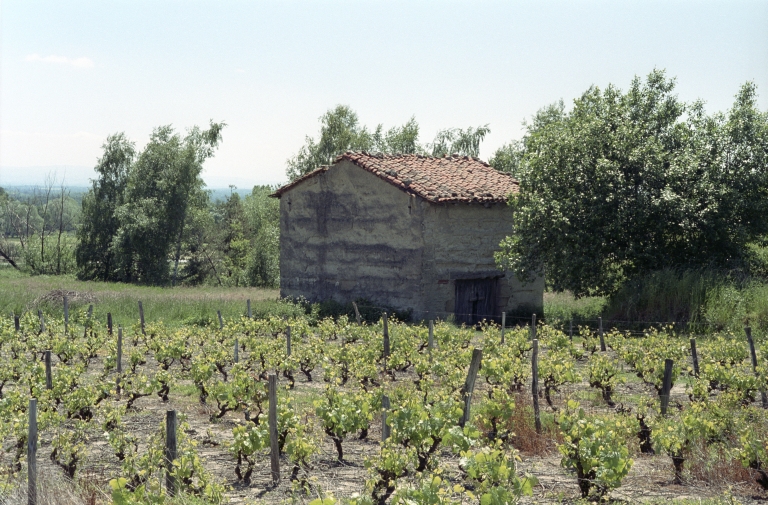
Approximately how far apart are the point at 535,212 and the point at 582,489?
49.0ft

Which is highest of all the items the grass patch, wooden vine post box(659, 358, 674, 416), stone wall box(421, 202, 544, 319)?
stone wall box(421, 202, 544, 319)

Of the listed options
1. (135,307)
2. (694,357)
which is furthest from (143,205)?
(694,357)

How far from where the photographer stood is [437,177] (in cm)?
2572

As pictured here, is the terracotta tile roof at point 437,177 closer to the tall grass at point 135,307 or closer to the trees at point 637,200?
the trees at point 637,200

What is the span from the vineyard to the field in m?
0.03

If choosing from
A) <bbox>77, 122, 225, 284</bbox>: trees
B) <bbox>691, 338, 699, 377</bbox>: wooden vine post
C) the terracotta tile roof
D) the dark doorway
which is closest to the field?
<bbox>691, 338, 699, 377</bbox>: wooden vine post

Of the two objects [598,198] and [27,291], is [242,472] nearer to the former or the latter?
[598,198]

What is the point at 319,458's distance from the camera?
10.0 m

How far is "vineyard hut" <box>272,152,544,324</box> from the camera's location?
23.4 metres

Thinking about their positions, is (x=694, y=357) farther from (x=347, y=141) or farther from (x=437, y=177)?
(x=347, y=141)

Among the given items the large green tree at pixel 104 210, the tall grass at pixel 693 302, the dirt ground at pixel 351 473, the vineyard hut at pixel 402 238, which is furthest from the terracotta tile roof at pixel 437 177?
the large green tree at pixel 104 210

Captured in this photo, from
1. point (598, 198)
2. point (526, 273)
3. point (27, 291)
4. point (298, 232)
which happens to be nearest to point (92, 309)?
point (27, 291)

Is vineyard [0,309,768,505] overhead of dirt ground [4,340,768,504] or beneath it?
overhead

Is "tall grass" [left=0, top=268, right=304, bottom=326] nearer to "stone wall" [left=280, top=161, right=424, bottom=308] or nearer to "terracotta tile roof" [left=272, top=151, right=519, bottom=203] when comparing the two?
"stone wall" [left=280, top=161, right=424, bottom=308]
